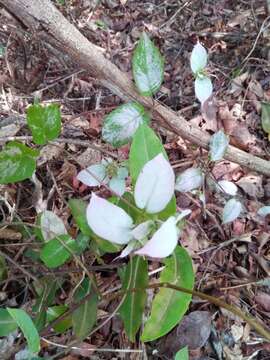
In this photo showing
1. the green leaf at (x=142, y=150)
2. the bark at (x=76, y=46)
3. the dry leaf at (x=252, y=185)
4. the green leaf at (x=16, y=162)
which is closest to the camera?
the green leaf at (x=142, y=150)

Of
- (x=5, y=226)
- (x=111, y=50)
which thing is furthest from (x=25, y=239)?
(x=111, y=50)

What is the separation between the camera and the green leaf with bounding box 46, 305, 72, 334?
0.96 meters

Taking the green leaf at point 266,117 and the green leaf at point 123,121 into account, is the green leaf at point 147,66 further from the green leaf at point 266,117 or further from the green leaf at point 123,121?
the green leaf at point 266,117

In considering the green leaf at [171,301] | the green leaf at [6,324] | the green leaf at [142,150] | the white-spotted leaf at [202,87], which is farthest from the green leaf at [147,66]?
the green leaf at [6,324]

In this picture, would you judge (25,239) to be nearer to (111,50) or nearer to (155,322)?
(155,322)

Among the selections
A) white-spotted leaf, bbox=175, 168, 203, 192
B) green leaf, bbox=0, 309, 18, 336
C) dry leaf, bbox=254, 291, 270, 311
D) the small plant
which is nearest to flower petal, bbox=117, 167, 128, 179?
the small plant

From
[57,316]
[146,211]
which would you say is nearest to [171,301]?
[146,211]

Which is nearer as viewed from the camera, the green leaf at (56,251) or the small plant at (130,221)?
the small plant at (130,221)

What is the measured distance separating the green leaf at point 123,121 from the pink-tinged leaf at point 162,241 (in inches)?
19.2

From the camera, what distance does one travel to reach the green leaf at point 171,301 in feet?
2.58

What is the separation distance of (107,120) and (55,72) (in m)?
0.73

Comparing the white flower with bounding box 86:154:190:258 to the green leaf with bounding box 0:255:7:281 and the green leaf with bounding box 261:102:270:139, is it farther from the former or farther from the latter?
the green leaf with bounding box 261:102:270:139

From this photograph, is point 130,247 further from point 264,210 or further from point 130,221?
point 264,210

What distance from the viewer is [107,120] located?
3.43 feet
